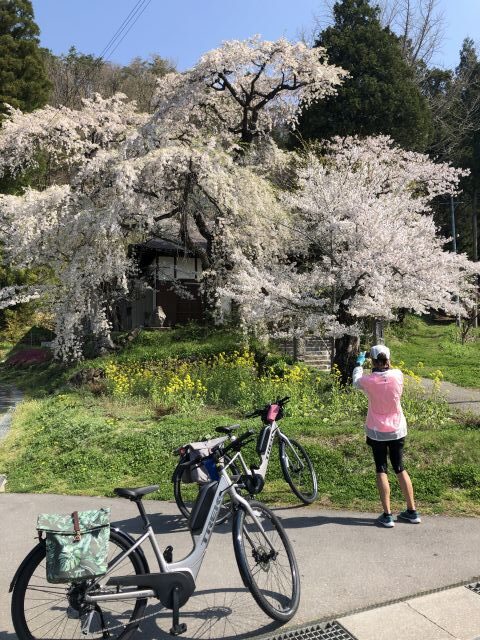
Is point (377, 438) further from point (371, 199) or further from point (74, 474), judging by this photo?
point (371, 199)

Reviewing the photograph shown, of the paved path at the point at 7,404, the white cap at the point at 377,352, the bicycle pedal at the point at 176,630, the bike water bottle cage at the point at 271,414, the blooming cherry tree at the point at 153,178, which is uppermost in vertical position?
the blooming cherry tree at the point at 153,178

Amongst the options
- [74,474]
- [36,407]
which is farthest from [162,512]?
[36,407]

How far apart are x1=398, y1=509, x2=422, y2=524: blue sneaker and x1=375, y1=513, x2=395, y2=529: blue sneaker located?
0.43 feet

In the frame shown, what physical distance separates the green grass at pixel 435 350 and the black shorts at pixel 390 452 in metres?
7.33

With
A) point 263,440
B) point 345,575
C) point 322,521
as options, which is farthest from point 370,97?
point 345,575

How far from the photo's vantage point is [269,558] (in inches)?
131

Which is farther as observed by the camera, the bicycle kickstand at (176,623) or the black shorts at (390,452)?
the black shorts at (390,452)

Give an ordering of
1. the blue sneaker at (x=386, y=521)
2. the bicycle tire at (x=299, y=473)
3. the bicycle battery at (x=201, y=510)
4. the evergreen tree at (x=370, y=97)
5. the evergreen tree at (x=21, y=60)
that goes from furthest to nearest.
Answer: the evergreen tree at (x=21, y=60), the evergreen tree at (x=370, y=97), the bicycle tire at (x=299, y=473), the blue sneaker at (x=386, y=521), the bicycle battery at (x=201, y=510)

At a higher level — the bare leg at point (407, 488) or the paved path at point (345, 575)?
the bare leg at point (407, 488)

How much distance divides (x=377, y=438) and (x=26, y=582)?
298cm

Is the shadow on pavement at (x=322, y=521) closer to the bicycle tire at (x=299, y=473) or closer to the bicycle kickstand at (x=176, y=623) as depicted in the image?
the bicycle tire at (x=299, y=473)

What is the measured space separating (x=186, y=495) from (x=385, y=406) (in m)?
2.14

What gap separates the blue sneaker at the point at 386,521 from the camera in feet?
15.0

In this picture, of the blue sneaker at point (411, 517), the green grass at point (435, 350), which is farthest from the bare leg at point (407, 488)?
the green grass at point (435, 350)
